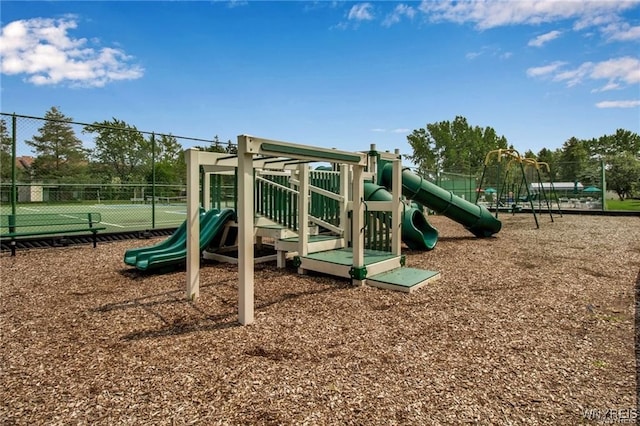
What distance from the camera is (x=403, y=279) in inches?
209

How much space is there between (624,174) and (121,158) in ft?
148

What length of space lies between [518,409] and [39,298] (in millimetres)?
5349

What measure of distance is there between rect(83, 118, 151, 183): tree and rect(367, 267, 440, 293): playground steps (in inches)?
342

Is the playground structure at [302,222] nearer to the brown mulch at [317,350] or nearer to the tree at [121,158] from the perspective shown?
the brown mulch at [317,350]

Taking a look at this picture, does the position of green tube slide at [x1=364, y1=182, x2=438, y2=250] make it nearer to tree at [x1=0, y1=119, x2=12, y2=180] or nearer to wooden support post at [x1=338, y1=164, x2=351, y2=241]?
wooden support post at [x1=338, y1=164, x2=351, y2=241]

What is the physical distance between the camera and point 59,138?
38.1 feet

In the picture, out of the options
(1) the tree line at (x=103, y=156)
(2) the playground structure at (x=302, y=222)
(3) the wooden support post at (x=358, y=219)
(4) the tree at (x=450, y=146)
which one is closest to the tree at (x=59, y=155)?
(1) the tree line at (x=103, y=156)

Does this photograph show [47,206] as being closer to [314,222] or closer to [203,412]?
[314,222]

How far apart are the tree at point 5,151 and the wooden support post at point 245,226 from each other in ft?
23.9

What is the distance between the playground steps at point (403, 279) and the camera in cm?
504

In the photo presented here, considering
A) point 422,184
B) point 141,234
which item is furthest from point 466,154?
point 141,234

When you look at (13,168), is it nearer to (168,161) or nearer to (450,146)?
(168,161)

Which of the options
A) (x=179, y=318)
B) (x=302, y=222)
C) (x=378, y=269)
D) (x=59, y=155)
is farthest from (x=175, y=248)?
(x=59, y=155)

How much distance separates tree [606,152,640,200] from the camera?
37062 millimetres
